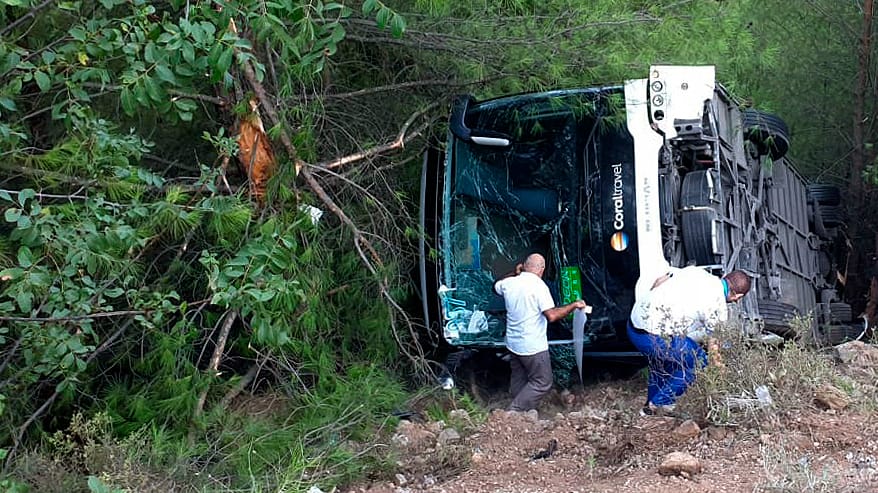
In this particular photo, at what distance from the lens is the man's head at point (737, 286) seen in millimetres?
6797

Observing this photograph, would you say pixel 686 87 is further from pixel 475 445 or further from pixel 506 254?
pixel 475 445

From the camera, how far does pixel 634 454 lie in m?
5.37

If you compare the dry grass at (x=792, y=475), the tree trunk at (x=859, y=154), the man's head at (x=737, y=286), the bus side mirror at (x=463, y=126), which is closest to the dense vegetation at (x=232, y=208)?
the bus side mirror at (x=463, y=126)

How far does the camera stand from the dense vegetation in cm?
492

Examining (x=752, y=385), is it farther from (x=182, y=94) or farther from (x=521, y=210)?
(x=182, y=94)

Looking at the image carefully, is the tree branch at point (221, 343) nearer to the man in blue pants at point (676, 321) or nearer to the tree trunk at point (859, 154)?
the man in blue pants at point (676, 321)

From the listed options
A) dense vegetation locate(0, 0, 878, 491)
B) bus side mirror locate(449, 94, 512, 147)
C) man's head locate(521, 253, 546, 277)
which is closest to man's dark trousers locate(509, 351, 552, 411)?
man's head locate(521, 253, 546, 277)

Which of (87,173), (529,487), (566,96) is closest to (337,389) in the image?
(529,487)

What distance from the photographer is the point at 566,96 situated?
7281mm

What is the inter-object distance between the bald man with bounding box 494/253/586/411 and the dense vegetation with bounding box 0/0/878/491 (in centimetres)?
62

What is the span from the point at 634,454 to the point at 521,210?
272cm

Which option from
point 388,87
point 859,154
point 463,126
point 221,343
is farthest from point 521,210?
point 859,154

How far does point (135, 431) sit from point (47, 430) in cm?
51

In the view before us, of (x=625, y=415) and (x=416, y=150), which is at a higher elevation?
(x=416, y=150)
